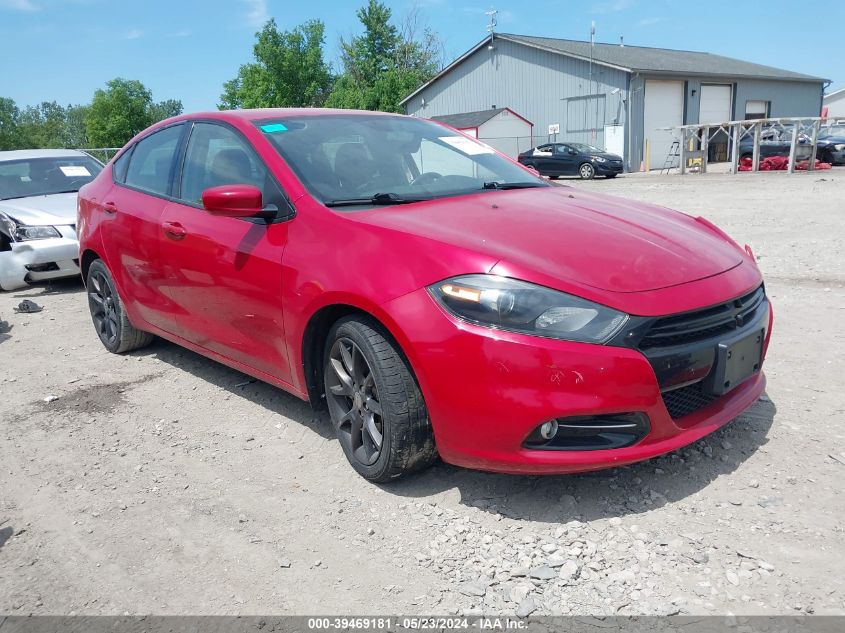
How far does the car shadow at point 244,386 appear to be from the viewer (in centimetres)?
390

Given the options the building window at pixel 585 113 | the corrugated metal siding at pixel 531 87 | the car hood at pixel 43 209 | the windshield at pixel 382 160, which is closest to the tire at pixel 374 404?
the windshield at pixel 382 160

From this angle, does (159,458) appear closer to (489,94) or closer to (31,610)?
(31,610)

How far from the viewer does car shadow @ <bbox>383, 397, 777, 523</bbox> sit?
2824 millimetres

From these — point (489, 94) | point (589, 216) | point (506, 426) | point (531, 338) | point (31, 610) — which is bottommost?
point (31, 610)

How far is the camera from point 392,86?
172 feet

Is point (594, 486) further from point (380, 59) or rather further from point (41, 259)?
point (380, 59)

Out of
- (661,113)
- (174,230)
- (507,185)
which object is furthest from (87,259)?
(661,113)

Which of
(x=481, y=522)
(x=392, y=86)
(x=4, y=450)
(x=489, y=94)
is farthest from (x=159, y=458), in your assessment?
(x=392, y=86)

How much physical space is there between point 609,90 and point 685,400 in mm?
31268

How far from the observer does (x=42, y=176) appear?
8734 millimetres

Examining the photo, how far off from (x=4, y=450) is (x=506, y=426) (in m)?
2.84

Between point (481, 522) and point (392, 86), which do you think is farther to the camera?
point (392, 86)

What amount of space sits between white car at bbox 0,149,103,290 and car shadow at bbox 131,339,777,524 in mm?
5547

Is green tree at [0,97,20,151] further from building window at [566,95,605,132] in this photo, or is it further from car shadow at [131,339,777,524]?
car shadow at [131,339,777,524]
